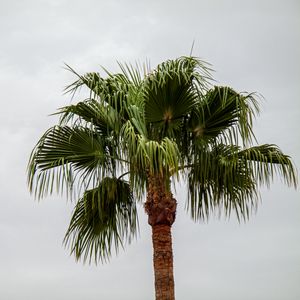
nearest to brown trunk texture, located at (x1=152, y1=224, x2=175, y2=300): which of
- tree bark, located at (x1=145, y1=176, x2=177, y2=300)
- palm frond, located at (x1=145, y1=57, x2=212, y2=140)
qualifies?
tree bark, located at (x1=145, y1=176, x2=177, y2=300)

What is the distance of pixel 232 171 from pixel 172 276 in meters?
1.84

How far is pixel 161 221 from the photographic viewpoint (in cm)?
1179

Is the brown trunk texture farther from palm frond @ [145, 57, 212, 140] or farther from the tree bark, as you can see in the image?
palm frond @ [145, 57, 212, 140]

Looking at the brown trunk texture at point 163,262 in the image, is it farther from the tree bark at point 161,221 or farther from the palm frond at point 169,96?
the palm frond at point 169,96

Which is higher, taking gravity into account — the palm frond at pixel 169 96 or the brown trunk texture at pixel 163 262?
the palm frond at pixel 169 96

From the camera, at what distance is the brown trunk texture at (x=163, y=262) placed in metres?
11.5

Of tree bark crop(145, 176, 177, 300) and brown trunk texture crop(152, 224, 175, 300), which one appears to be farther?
tree bark crop(145, 176, 177, 300)

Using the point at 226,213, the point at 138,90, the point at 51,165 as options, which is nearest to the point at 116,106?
the point at 138,90

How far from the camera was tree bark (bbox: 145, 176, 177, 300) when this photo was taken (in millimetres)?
11688

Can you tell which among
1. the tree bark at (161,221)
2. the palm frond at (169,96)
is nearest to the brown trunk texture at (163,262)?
the tree bark at (161,221)

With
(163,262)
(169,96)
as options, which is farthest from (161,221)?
(169,96)

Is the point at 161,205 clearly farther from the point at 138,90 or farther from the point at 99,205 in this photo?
the point at 138,90

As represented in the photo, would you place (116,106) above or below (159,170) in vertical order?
above

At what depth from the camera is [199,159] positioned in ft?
39.8
